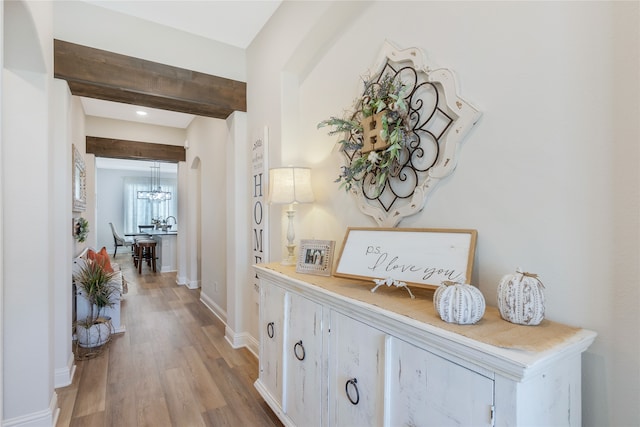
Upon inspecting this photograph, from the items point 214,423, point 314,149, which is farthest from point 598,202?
point 214,423

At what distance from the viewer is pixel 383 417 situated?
108 centimetres

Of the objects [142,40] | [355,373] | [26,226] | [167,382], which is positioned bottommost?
[167,382]

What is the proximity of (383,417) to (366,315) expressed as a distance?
13.5 inches

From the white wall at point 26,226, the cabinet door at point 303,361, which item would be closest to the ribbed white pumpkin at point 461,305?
the cabinet door at point 303,361

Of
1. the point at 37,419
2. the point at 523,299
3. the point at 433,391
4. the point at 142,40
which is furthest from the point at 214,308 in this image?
the point at 523,299

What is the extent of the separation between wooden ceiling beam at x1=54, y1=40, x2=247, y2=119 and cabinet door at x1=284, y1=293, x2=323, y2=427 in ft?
7.12

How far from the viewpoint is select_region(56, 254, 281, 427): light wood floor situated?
2.02 m

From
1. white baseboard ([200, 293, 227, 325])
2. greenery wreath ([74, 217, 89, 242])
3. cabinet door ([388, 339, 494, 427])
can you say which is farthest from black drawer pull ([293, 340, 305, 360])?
greenery wreath ([74, 217, 89, 242])

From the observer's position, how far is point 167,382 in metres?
2.42

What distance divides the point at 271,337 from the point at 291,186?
0.97 m

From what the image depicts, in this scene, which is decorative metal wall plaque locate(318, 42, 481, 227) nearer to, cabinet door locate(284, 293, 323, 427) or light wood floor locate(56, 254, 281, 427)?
cabinet door locate(284, 293, 323, 427)

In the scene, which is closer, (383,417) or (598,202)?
(598,202)

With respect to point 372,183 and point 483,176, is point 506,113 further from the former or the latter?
point 372,183

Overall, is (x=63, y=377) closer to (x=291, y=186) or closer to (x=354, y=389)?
(x=291, y=186)
